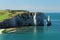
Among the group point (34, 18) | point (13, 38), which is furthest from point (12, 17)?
point (13, 38)

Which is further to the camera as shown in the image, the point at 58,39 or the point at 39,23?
the point at 39,23

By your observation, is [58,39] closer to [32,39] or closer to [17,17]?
[32,39]

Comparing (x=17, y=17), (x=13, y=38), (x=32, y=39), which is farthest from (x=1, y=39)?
(x=17, y=17)

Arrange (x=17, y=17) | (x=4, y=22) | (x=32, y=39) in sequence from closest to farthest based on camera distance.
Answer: (x=32, y=39) < (x=4, y=22) < (x=17, y=17)

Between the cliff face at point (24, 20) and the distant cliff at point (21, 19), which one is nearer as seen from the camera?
the distant cliff at point (21, 19)

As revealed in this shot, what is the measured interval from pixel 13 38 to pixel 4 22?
2419 cm

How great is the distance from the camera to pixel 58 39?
5616 centimetres

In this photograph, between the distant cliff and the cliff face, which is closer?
the distant cliff

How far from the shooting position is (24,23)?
3625 inches

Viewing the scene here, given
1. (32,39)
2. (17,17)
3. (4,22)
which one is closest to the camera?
(32,39)

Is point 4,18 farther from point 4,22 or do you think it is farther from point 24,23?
point 24,23

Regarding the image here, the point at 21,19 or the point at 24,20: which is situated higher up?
the point at 21,19

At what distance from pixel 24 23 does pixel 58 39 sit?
37028 millimetres

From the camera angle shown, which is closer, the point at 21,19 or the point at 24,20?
the point at 21,19
